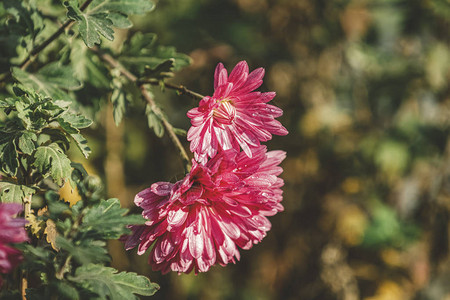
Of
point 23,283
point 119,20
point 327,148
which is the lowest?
point 327,148

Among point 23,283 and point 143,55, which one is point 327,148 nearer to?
point 143,55

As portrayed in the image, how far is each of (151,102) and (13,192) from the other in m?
0.31

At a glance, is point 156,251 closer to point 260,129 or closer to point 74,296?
point 74,296

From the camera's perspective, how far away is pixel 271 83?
2475mm

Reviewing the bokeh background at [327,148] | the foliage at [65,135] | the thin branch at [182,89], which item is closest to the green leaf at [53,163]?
the foliage at [65,135]

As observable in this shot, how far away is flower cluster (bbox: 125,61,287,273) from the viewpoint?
735 millimetres

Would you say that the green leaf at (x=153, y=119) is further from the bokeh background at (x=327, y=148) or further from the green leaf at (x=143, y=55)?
the bokeh background at (x=327, y=148)

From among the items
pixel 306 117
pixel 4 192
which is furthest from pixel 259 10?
pixel 4 192

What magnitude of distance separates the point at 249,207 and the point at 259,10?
6.59 ft

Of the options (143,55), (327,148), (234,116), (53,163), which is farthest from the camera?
(327,148)

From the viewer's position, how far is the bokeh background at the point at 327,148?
85.8 inches

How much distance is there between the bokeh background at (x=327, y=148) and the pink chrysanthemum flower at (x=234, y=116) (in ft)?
4.62

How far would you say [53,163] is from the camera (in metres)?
0.70

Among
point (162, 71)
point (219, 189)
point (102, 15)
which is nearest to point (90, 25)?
point (102, 15)
